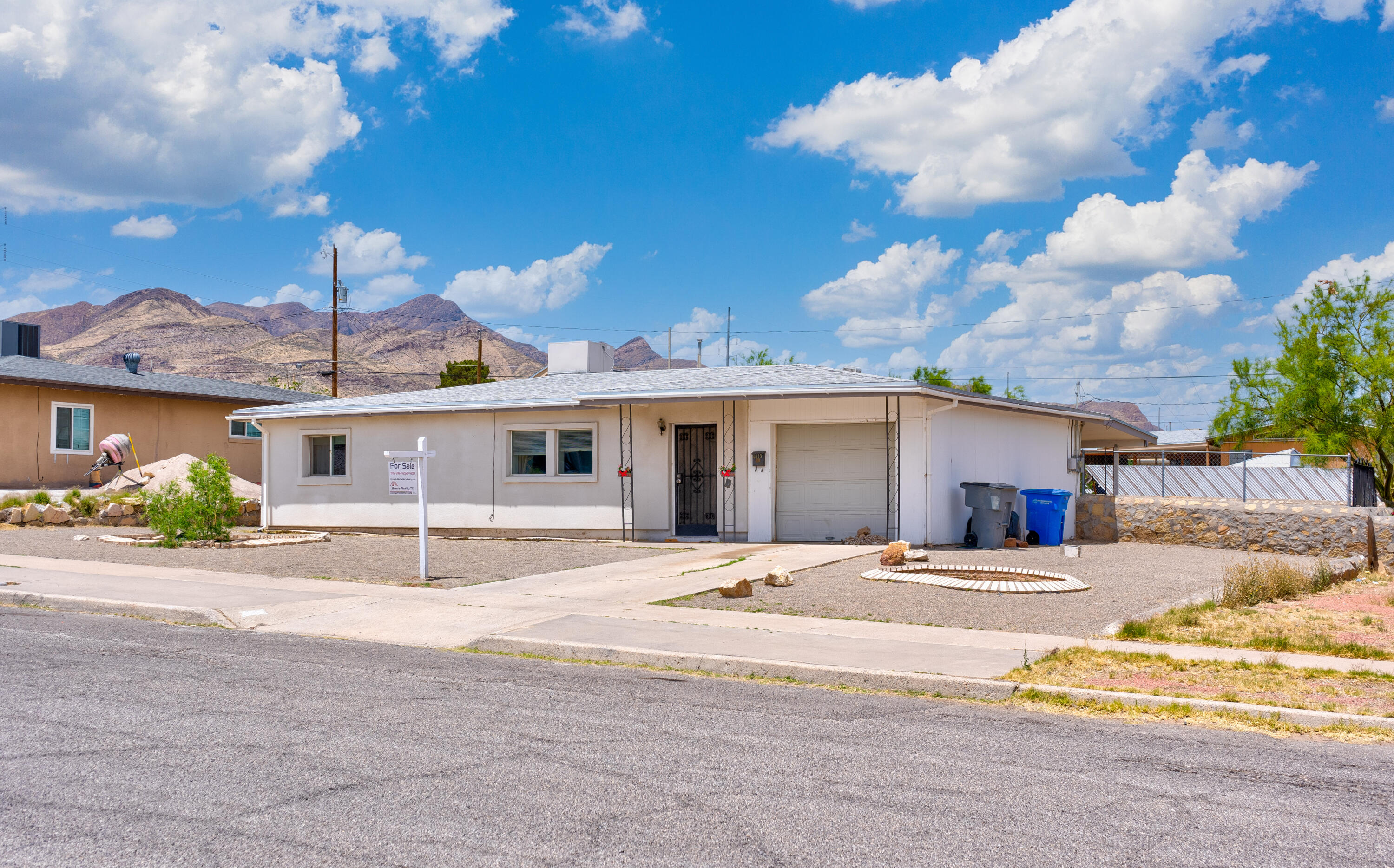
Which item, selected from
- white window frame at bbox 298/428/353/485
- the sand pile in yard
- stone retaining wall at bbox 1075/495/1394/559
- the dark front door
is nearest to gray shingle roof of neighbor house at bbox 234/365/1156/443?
white window frame at bbox 298/428/353/485

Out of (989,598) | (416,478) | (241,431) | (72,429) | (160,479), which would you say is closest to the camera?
(989,598)

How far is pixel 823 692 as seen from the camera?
7.61m

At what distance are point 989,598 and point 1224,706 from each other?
16.1ft

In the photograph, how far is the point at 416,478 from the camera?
1430 centimetres

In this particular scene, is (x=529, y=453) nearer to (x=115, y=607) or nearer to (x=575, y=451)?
(x=575, y=451)

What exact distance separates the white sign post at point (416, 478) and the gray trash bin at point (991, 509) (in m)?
9.81

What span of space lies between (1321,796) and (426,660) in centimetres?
650

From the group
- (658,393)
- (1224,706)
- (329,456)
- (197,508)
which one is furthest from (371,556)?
(1224,706)

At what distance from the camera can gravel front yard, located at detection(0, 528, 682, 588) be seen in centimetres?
1458

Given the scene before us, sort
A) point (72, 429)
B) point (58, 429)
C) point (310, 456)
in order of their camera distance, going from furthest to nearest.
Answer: point (72, 429) < point (58, 429) < point (310, 456)

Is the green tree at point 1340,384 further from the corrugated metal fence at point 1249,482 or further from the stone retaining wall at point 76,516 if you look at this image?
the stone retaining wall at point 76,516

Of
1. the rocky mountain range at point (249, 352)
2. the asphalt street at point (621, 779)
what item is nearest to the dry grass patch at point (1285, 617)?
the asphalt street at point (621, 779)

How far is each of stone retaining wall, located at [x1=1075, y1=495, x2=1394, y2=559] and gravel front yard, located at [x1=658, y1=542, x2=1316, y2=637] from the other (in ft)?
18.6

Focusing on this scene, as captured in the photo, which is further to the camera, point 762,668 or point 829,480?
point 829,480
